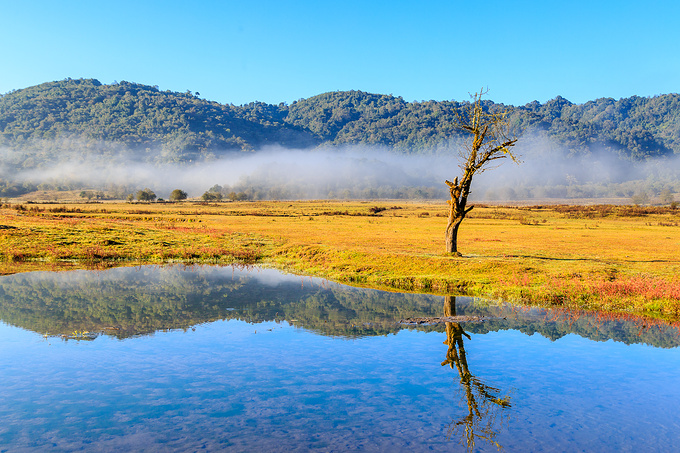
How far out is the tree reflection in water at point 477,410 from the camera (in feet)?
44.1

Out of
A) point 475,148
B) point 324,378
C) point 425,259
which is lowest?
point 324,378

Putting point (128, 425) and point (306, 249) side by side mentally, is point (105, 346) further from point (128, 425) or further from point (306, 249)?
point (306, 249)

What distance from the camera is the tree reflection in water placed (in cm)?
1345

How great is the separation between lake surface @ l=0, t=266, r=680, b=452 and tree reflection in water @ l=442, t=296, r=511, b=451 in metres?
0.06

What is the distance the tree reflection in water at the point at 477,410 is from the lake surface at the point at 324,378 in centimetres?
6

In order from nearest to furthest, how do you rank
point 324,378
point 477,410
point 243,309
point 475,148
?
point 477,410
point 324,378
point 243,309
point 475,148

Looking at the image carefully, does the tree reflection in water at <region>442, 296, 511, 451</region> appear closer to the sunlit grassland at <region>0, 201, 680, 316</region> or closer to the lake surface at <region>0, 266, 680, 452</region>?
the lake surface at <region>0, 266, 680, 452</region>

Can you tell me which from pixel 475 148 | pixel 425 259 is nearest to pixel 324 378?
pixel 425 259

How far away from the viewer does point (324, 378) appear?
1741 cm

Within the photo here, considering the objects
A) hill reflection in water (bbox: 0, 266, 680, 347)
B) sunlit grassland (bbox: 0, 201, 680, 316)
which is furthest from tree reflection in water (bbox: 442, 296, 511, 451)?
sunlit grassland (bbox: 0, 201, 680, 316)

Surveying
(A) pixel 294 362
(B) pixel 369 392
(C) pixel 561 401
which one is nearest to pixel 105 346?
(A) pixel 294 362

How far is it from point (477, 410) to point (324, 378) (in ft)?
17.6

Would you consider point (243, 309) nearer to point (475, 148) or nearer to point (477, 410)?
point (477, 410)

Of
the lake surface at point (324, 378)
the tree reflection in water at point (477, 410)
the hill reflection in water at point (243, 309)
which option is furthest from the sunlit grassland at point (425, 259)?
the tree reflection in water at point (477, 410)
